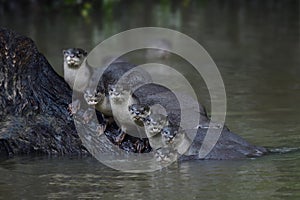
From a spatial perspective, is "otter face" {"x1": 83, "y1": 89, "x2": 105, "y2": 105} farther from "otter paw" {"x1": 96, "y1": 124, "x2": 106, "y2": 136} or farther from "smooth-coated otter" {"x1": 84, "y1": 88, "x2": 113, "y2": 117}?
"otter paw" {"x1": 96, "y1": 124, "x2": 106, "y2": 136}

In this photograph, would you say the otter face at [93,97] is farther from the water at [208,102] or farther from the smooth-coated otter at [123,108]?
the water at [208,102]

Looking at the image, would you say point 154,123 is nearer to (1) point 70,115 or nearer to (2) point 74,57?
(1) point 70,115

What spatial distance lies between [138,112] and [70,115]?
2.14ft

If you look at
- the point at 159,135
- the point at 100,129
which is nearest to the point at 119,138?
the point at 100,129

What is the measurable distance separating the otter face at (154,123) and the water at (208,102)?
306 mm

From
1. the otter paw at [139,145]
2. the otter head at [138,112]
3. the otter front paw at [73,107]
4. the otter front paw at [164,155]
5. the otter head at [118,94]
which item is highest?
the otter head at [118,94]

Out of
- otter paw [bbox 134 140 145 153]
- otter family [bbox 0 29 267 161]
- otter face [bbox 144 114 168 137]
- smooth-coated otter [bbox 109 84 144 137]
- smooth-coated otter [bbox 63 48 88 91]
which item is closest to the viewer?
otter face [bbox 144 114 168 137]

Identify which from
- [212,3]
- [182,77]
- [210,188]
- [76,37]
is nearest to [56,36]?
[76,37]

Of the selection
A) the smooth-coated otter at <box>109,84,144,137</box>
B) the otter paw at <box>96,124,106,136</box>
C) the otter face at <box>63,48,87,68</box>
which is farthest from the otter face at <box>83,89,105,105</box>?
the otter face at <box>63,48,87,68</box>

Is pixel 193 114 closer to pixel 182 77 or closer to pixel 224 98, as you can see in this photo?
pixel 224 98

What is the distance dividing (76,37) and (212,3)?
9095 millimetres

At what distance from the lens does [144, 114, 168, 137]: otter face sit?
6672 millimetres

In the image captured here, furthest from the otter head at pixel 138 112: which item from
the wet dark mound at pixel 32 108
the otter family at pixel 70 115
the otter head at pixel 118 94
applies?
the wet dark mound at pixel 32 108

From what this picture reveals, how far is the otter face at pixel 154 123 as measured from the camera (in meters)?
6.67
